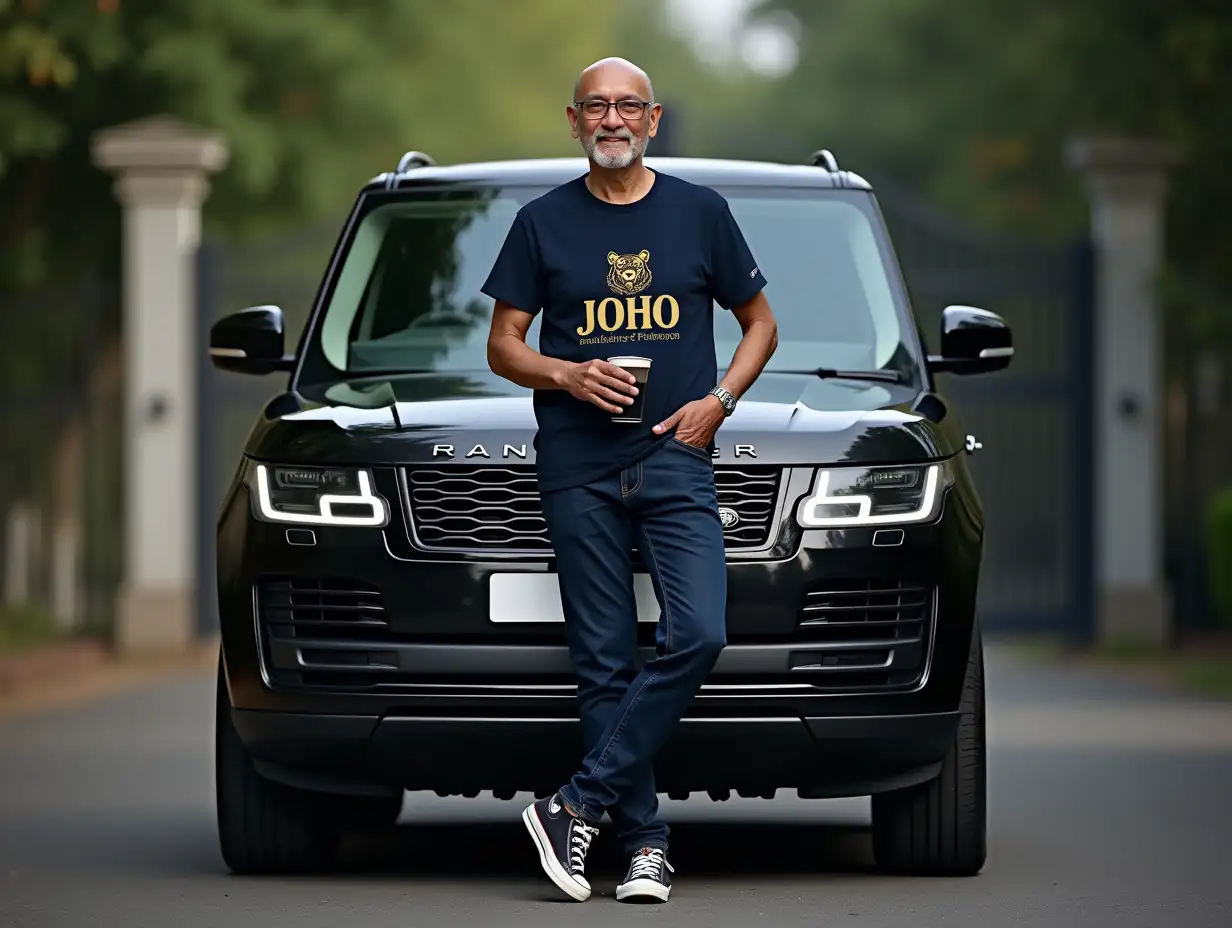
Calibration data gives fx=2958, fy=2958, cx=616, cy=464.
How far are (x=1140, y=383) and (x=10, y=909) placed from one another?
478 inches

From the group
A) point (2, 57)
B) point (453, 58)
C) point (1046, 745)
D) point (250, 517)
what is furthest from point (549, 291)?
point (453, 58)

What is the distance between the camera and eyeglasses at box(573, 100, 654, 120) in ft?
23.9

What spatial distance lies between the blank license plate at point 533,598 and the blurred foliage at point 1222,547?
33.9 ft

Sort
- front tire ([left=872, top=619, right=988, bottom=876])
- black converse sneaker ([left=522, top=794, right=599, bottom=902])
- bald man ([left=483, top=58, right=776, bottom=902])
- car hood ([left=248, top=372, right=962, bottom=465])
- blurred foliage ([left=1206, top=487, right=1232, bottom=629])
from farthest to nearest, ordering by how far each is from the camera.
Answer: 1. blurred foliage ([left=1206, top=487, right=1232, bottom=629])
2. front tire ([left=872, top=619, right=988, bottom=876])
3. car hood ([left=248, top=372, right=962, bottom=465])
4. black converse sneaker ([left=522, top=794, right=599, bottom=902])
5. bald man ([left=483, top=58, right=776, bottom=902])

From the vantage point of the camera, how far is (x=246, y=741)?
769cm

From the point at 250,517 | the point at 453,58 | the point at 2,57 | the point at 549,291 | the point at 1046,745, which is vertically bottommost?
the point at 1046,745

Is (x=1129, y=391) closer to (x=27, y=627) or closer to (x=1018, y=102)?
(x=27, y=627)

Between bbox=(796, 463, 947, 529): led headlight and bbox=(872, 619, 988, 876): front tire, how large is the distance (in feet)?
1.29

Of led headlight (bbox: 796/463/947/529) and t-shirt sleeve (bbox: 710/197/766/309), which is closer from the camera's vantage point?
t-shirt sleeve (bbox: 710/197/766/309)

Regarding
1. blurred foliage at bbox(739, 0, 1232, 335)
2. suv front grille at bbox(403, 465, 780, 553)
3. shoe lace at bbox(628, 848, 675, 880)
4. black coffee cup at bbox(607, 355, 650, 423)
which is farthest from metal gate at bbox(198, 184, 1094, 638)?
black coffee cup at bbox(607, 355, 650, 423)

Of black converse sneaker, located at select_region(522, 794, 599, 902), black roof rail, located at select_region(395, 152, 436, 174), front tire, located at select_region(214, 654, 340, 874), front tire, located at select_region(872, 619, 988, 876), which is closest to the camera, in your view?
black converse sneaker, located at select_region(522, 794, 599, 902)

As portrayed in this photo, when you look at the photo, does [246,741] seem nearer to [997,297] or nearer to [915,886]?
[915,886]

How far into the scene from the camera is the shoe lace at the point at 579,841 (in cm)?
736

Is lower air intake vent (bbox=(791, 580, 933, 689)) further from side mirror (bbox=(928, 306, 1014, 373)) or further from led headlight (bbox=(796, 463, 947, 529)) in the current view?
side mirror (bbox=(928, 306, 1014, 373))
